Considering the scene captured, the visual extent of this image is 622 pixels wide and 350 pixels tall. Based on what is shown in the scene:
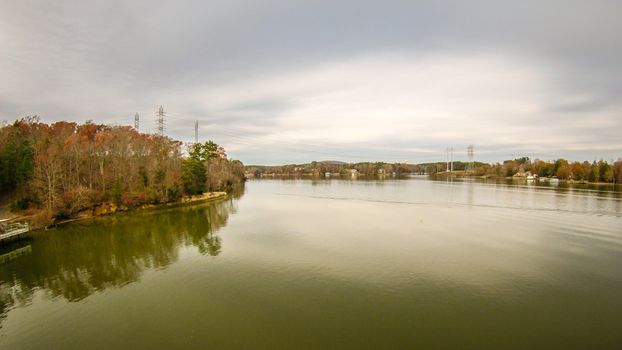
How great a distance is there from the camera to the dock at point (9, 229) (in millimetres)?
25217

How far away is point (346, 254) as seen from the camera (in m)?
22.8

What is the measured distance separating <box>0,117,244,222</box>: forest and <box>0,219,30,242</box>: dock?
4.57 meters

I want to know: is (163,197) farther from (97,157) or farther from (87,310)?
(87,310)

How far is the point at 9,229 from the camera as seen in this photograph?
2628cm

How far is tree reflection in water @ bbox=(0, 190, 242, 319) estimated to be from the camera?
17.5m

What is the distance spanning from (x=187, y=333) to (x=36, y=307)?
28.5 ft

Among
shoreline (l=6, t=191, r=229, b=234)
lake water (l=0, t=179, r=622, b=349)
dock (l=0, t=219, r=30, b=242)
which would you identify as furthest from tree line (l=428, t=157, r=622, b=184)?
dock (l=0, t=219, r=30, b=242)

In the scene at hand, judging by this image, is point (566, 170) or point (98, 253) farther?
point (566, 170)

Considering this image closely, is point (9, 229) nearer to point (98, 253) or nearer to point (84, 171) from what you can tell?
point (98, 253)

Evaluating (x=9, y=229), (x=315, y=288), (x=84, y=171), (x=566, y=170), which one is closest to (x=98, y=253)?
(x=9, y=229)

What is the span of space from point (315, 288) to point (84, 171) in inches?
1705

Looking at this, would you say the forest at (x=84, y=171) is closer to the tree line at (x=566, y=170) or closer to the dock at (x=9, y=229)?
the dock at (x=9, y=229)

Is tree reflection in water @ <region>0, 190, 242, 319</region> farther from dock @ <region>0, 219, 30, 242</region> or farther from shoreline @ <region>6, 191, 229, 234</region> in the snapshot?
shoreline @ <region>6, 191, 229, 234</region>

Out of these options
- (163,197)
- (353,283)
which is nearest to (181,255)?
(353,283)
